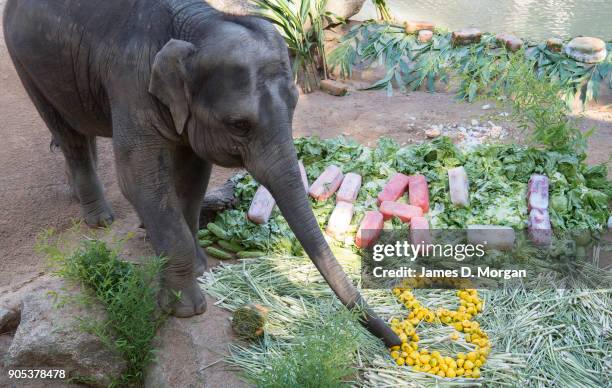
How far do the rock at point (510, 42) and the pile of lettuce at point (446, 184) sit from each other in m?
2.68

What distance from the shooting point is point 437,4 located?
11914 millimetres

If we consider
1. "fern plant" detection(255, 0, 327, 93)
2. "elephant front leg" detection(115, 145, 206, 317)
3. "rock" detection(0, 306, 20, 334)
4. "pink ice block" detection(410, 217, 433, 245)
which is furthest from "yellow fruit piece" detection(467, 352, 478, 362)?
"fern plant" detection(255, 0, 327, 93)

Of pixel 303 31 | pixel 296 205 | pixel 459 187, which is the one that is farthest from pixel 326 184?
pixel 303 31

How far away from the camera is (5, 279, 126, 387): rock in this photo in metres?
3.55

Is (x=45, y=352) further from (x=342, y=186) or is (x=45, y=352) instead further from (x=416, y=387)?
(x=342, y=186)

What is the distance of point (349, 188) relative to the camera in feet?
17.3

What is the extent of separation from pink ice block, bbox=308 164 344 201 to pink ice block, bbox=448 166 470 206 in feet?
2.90

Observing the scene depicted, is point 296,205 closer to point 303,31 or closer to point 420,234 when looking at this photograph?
point 420,234

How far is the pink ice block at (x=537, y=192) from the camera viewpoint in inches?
199

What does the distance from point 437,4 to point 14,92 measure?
745 centimetres

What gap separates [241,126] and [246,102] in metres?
0.14

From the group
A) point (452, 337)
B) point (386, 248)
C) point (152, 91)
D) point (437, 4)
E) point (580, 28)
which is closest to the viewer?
point (152, 91)

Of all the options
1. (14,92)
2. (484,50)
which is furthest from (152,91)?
(484,50)

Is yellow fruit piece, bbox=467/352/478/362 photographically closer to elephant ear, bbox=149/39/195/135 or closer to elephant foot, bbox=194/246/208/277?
elephant foot, bbox=194/246/208/277
